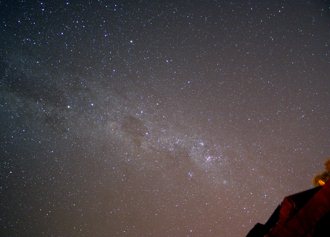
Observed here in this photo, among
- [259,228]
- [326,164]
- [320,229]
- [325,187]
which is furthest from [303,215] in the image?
[259,228]

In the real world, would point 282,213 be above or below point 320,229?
above

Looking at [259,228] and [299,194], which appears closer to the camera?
[299,194]

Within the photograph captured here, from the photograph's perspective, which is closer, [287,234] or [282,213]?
[287,234]

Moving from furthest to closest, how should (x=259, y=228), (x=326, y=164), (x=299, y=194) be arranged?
(x=259, y=228) → (x=326, y=164) → (x=299, y=194)

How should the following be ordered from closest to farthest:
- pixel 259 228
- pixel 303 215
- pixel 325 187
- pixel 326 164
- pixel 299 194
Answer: pixel 325 187 → pixel 303 215 → pixel 299 194 → pixel 326 164 → pixel 259 228

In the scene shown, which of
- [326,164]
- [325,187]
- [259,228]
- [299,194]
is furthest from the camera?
[259,228]

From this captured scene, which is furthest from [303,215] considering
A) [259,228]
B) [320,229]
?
[259,228]

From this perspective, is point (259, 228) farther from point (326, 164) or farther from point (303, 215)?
point (303, 215)

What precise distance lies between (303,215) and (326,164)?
5.31 ft

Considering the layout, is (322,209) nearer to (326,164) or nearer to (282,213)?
(282,213)

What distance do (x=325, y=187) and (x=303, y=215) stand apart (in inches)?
11.1

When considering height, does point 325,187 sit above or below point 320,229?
above

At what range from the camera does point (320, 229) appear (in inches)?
75.3

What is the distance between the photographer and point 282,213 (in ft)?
7.42
